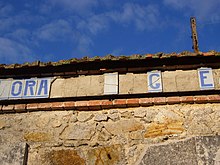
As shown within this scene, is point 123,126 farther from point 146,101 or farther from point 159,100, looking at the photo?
point 159,100

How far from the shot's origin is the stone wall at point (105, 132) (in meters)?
4.29

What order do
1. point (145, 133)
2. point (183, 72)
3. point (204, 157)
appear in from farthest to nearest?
point (183, 72), point (145, 133), point (204, 157)

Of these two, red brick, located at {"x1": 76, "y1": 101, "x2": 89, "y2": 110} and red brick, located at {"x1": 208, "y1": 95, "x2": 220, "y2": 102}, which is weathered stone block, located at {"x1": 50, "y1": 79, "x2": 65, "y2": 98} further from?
red brick, located at {"x1": 208, "y1": 95, "x2": 220, "y2": 102}

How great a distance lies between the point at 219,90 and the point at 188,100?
0.40m

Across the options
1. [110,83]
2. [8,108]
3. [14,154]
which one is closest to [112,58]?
[110,83]

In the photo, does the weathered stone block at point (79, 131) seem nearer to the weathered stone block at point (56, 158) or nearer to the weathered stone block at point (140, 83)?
the weathered stone block at point (56, 158)

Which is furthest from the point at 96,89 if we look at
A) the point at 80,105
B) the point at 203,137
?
the point at 203,137

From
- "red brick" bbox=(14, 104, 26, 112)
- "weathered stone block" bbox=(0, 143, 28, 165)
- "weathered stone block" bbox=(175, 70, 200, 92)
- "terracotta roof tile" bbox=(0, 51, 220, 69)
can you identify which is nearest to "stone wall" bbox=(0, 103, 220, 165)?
"weathered stone block" bbox=(0, 143, 28, 165)

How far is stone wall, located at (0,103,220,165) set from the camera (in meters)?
4.29

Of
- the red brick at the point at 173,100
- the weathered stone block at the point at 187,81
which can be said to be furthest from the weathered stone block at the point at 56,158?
the weathered stone block at the point at 187,81

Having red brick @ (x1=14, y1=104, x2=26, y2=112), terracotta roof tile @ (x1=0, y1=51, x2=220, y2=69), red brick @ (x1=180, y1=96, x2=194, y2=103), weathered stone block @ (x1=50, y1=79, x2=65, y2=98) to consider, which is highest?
terracotta roof tile @ (x1=0, y1=51, x2=220, y2=69)

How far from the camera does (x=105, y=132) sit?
4480 millimetres

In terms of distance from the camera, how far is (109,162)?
14.0 ft

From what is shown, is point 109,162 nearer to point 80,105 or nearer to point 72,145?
point 72,145
